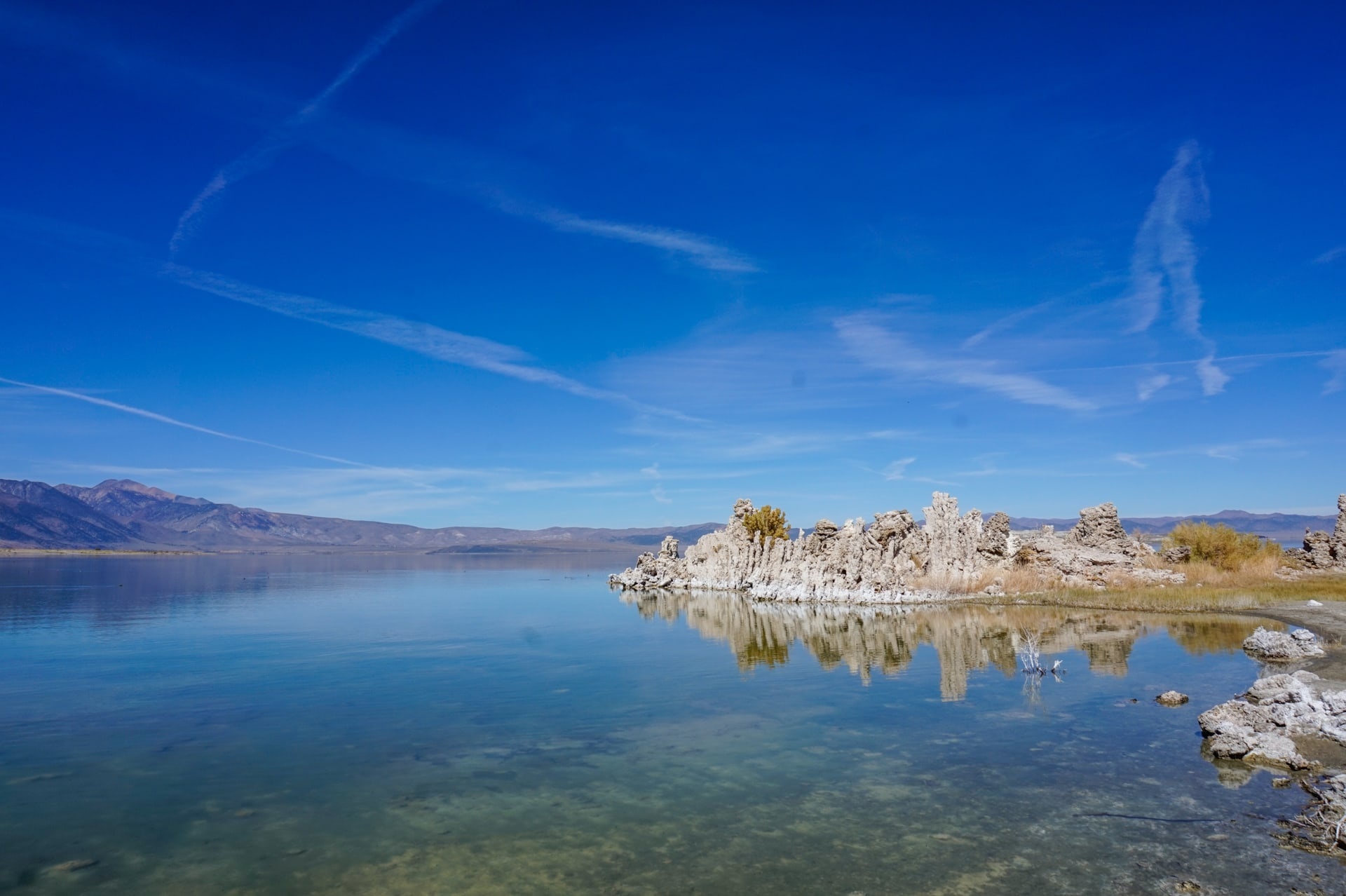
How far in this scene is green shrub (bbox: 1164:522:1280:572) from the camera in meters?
49.3

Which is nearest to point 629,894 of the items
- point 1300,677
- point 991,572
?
point 1300,677

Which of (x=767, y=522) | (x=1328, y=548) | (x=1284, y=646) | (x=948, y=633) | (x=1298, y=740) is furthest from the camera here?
(x=767, y=522)

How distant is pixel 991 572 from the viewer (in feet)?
164

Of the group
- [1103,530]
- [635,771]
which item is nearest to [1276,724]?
[635,771]

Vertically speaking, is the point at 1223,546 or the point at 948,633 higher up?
the point at 1223,546

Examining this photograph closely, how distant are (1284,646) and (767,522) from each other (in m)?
49.0

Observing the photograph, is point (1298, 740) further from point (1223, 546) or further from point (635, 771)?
point (1223, 546)

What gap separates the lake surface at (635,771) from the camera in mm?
9875

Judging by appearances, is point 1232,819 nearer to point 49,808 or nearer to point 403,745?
point 403,745

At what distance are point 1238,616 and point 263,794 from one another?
37.8 metres

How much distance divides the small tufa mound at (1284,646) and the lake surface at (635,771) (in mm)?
954

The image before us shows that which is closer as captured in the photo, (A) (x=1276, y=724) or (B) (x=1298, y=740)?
(B) (x=1298, y=740)

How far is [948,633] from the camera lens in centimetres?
3359

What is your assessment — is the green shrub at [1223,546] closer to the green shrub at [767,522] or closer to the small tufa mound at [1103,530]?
the small tufa mound at [1103,530]
